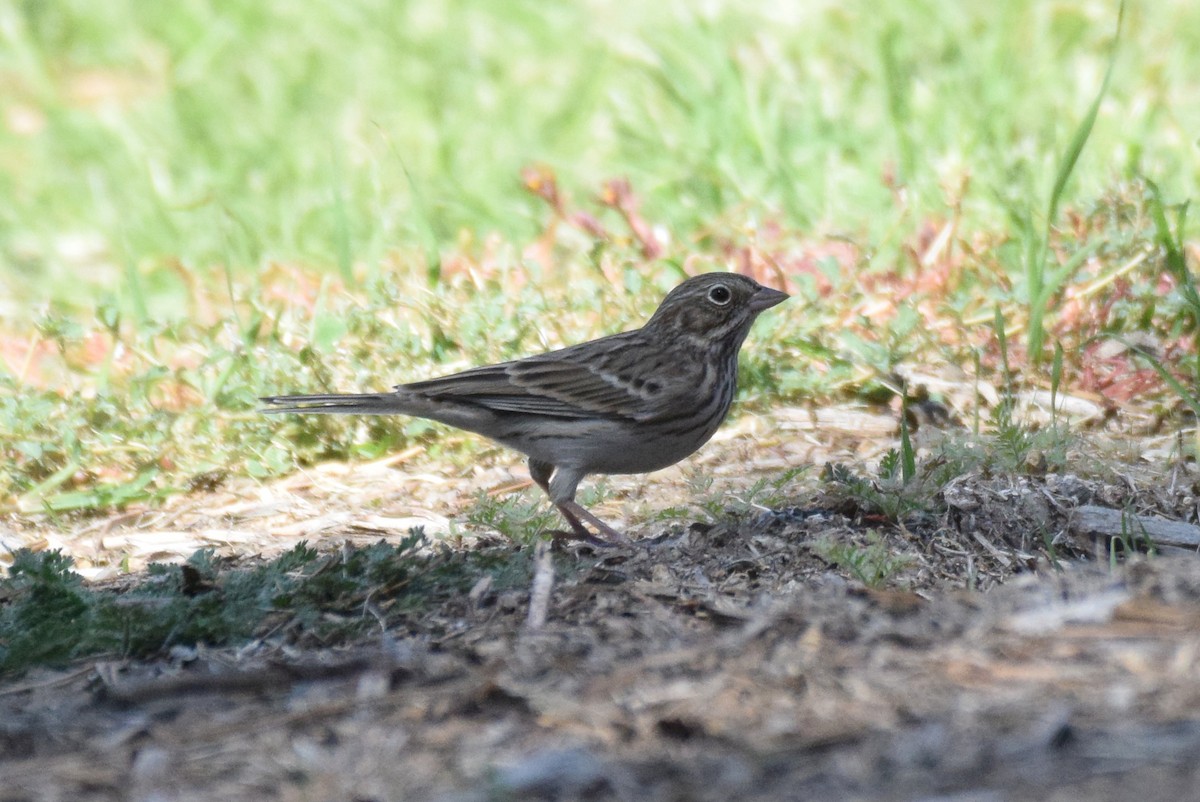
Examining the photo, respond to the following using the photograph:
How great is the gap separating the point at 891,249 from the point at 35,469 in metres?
3.73

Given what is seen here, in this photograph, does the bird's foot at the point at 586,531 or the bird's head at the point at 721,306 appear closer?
the bird's foot at the point at 586,531

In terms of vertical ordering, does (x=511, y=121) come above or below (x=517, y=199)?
above

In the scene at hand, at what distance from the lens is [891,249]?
735 cm

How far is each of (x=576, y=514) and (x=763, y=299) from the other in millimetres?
1178

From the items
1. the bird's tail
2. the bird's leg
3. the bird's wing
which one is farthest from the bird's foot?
the bird's tail

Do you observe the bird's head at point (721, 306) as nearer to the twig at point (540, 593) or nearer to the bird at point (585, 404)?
the bird at point (585, 404)

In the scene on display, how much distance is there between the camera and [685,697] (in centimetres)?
308

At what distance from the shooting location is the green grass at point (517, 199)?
6477 millimetres

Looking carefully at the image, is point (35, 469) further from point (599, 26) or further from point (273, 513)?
point (599, 26)

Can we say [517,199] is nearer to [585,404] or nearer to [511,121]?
[511,121]

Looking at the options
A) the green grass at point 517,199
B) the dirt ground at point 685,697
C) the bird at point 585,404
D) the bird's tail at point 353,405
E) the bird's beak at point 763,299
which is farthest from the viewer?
the green grass at point 517,199

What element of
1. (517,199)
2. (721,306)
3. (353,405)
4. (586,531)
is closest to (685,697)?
(586,531)

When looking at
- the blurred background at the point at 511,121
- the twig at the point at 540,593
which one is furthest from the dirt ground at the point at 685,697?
the blurred background at the point at 511,121

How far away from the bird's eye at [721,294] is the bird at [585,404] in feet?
0.27
